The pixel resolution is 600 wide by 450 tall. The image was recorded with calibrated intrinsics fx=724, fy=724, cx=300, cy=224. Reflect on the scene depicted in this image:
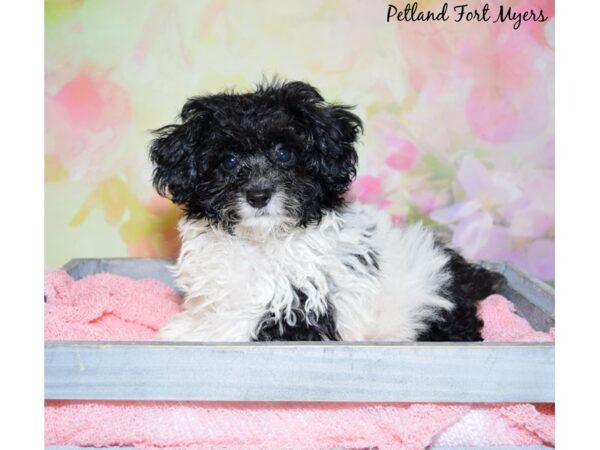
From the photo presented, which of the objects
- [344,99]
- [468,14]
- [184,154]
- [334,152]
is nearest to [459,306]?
[334,152]

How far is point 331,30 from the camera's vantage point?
14.7ft

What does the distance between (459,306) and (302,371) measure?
1103 mm

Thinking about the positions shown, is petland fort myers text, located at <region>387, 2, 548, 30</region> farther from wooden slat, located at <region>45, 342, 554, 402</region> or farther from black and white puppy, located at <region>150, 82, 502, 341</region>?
wooden slat, located at <region>45, 342, 554, 402</region>

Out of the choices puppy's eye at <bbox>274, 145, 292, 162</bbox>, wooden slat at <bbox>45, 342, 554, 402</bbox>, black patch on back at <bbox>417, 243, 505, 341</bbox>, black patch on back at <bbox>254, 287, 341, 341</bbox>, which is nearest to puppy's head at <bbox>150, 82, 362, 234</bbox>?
puppy's eye at <bbox>274, 145, 292, 162</bbox>

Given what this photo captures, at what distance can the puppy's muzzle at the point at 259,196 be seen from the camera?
2979 mm

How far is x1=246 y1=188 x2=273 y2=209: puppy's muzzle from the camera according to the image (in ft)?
9.77

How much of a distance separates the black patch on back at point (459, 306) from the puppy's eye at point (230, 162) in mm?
1165

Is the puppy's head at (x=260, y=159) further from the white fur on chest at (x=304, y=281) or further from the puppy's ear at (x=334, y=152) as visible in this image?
the white fur on chest at (x=304, y=281)

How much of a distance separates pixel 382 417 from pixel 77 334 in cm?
156

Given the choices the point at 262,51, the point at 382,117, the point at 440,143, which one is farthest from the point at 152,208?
the point at 440,143

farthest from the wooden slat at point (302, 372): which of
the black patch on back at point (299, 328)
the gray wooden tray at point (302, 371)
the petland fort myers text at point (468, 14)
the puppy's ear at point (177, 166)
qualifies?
the petland fort myers text at point (468, 14)

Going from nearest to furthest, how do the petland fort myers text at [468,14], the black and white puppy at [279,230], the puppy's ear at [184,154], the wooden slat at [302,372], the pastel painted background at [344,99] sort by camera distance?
1. the wooden slat at [302,372]
2. the black and white puppy at [279,230]
3. the puppy's ear at [184,154]
4. the petland fort myers text at [468,14]
5. the pastel painted background at [344,99]

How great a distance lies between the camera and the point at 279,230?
3.14 metres

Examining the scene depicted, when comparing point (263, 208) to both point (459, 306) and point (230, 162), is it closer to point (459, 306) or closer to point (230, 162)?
point (230, 162)
